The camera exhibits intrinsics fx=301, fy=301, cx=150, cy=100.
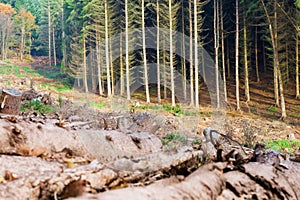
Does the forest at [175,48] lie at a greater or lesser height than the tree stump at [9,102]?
greater

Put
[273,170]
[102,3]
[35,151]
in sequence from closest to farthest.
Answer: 1. [273,170]
2. [35,151]
3. [102,3]

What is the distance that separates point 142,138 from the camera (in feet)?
12.3

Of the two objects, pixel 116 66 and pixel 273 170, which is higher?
pixel 116 66

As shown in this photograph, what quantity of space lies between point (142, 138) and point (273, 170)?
170 cm

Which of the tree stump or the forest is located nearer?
the tree stump

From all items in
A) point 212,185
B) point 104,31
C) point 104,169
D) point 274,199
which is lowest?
point 274,199

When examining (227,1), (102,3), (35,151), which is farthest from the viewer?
(227,1)

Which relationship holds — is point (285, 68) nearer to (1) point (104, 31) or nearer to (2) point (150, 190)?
(1) point (104, 31)

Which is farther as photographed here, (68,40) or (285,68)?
(68,40)

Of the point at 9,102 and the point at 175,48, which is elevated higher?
the point at 175,48

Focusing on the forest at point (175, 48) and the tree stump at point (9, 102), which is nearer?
the tree stump at point (9, 102)

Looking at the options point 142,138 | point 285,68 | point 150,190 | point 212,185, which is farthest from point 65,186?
point 285,68

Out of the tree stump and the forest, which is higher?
the forest

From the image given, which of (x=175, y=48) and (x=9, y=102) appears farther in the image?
(x=175, y=48)
